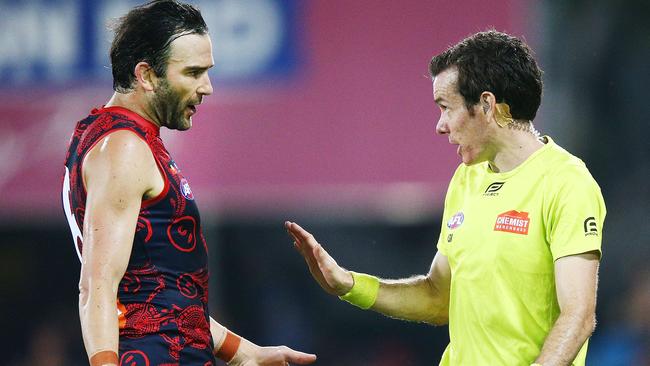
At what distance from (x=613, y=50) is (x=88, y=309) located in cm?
604

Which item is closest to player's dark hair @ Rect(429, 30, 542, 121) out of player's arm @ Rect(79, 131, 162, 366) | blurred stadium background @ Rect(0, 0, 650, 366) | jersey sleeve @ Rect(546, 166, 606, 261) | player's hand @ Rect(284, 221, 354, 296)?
jersey sleeve @ Rect(546, 166, 606, 261)

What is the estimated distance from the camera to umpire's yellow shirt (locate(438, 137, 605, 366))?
3920 millimetres

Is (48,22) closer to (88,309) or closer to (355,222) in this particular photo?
(355,222)

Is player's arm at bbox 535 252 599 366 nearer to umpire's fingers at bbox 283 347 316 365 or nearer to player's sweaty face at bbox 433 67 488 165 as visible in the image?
player's sweaty face at bbox 433 67 488 165

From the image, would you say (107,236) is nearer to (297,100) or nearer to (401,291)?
→ (401,291)

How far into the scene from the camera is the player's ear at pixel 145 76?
393cm

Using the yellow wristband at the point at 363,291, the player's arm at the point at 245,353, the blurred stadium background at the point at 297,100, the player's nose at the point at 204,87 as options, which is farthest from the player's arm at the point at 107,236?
the blurred stadium background at the point at 297,100

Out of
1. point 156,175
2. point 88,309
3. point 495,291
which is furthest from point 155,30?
point 495,291

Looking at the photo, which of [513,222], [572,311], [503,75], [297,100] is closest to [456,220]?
[513,222]

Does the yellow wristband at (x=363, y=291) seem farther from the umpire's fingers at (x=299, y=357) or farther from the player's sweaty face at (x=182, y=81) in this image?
the player's sweaty face at (x=182, y=81)

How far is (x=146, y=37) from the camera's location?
3926 mm

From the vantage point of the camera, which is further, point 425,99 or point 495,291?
point 425,99

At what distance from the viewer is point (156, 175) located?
3.80 m

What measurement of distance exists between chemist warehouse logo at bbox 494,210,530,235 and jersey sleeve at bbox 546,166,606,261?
0.28ft
